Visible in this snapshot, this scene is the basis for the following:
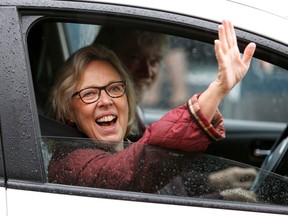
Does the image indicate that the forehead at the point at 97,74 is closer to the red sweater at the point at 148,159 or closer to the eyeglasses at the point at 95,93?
the eyeglasses at the point at 95,93

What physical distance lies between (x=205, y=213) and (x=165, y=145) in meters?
0.26

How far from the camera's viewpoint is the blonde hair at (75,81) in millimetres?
2752

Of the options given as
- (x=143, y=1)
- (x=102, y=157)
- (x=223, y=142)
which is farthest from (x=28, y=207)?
(x=223, y=142)

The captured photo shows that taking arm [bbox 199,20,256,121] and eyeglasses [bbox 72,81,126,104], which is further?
eyeglasses [bbox 72,81,126,104]

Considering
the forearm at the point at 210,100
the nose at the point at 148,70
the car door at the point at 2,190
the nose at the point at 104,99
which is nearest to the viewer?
the car door at the point at 2,190

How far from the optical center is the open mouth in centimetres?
271

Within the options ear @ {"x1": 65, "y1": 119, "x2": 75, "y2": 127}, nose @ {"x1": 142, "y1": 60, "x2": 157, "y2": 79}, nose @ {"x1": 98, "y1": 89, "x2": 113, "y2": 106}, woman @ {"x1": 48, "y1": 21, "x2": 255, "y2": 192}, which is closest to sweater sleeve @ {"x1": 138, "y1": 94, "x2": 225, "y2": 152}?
woman @ {"x1": 48, "y1": 21, "x2": 255, "y2": 192}

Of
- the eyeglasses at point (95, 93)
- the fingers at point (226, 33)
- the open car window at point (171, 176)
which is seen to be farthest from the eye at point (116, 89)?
the fingers at point (226, 33)

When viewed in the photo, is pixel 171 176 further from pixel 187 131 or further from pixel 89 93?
pixel 89 93

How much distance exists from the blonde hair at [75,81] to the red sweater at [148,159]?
0.41 metres

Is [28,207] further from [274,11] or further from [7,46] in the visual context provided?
[274,11]

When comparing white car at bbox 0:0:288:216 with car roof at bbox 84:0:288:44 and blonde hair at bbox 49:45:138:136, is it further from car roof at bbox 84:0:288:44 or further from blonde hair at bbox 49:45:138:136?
blonde hair at bbox 49:45:138:136

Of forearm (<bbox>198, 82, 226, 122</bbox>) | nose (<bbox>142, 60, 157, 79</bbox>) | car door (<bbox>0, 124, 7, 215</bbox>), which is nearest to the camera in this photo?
car door (<bbox>0, 124, 7, 215</bbox>)

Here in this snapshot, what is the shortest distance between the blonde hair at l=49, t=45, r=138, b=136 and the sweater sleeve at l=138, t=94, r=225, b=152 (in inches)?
18.8
